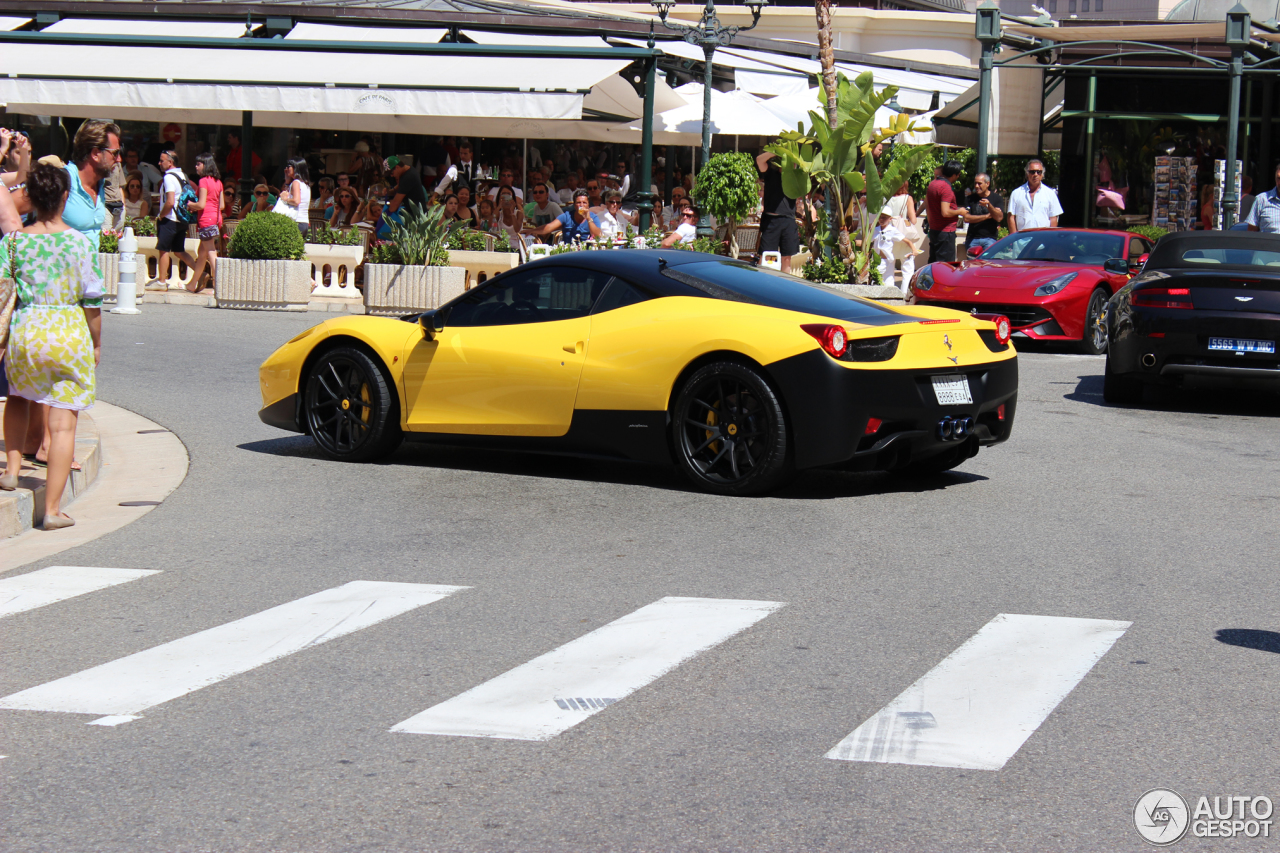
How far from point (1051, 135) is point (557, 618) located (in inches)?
1300

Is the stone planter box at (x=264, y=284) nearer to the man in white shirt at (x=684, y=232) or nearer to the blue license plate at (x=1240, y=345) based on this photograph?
the man in white shirt at (x=684, y=232)

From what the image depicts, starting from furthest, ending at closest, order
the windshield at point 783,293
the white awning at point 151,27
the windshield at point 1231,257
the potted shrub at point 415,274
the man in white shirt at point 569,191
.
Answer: the white awning at point 151,27 → the man in white shirt at point 569,191 → the potted shrub at point 415,274 → the windshield at point 1231,257 → the windshield at point 783,293

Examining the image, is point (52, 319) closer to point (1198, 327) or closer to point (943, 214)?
point (1198, 327)

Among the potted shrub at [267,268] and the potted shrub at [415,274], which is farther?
the potted shrub at [267,268]

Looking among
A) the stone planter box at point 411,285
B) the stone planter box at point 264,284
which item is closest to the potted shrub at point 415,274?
the stone planter box at point 411,285

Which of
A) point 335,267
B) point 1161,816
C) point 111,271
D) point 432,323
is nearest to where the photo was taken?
point 1161,816

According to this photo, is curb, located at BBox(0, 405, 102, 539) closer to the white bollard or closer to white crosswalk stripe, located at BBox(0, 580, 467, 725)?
white crosswalk stripe, located at BBox(0, 580, 467, 725)

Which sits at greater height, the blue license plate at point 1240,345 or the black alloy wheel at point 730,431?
the blue license plate at point 1240,345

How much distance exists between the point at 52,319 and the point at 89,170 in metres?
2.20

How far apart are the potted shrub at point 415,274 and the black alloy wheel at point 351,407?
9.77 meters

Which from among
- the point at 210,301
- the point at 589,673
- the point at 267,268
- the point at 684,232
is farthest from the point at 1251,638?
the point at 210,301

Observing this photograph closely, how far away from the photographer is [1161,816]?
3984 millimetres

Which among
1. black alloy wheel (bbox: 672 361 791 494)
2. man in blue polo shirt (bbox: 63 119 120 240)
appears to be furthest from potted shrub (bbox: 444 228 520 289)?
black alloy wheel (bbox: 672 361 791 494)

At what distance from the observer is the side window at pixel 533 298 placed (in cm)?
900
